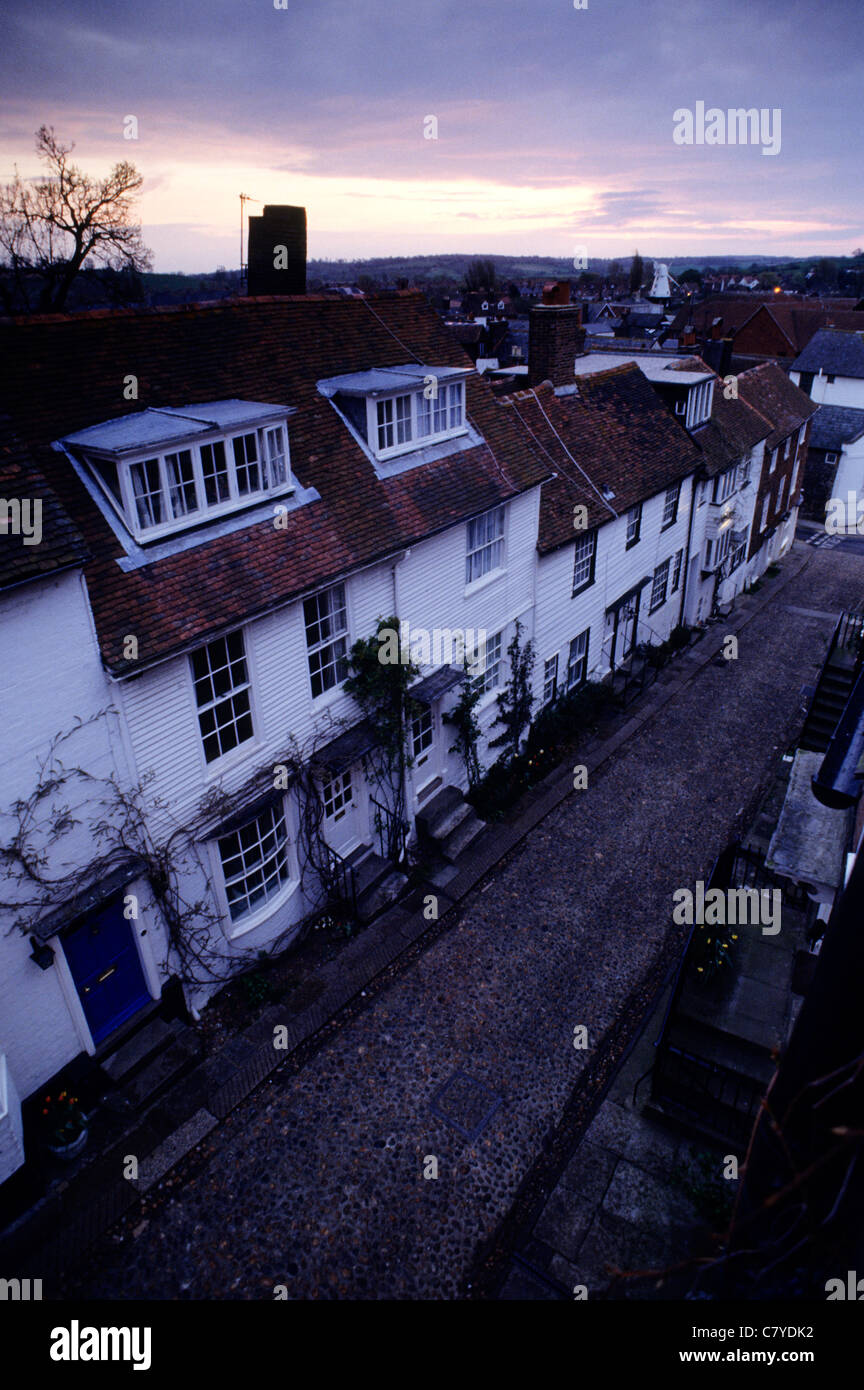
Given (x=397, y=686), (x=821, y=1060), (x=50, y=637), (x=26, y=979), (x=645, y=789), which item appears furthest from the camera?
(x=645, y=789)

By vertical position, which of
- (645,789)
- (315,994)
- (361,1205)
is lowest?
(361,1205)

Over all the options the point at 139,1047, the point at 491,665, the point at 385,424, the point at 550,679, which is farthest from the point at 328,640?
the point at 550,679

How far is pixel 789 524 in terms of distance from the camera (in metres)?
36.6

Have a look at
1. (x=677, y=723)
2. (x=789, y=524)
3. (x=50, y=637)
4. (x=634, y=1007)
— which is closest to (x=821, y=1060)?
(x=50, y=637)

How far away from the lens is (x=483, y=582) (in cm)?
1580

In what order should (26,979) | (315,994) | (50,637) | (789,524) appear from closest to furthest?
(50,637)
(26,979)
(315,994)
(789,524)

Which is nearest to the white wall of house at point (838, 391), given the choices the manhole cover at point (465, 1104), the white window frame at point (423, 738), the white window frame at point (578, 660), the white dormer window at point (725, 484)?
the white dormer window at point (725, 484)

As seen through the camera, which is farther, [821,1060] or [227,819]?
[227,819]

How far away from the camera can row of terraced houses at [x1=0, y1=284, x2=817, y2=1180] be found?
8.98 meters

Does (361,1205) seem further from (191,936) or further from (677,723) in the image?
(677,723)

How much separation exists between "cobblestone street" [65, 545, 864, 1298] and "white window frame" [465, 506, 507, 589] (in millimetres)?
5677

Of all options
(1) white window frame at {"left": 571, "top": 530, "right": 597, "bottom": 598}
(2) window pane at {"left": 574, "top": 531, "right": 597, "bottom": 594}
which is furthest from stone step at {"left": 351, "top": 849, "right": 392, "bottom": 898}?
(2) window pane at {"left": 574, "top": 531, "right": 597, "bottom": 594}

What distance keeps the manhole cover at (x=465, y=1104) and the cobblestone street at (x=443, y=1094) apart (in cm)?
2

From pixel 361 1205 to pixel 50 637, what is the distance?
8107 millimetres
